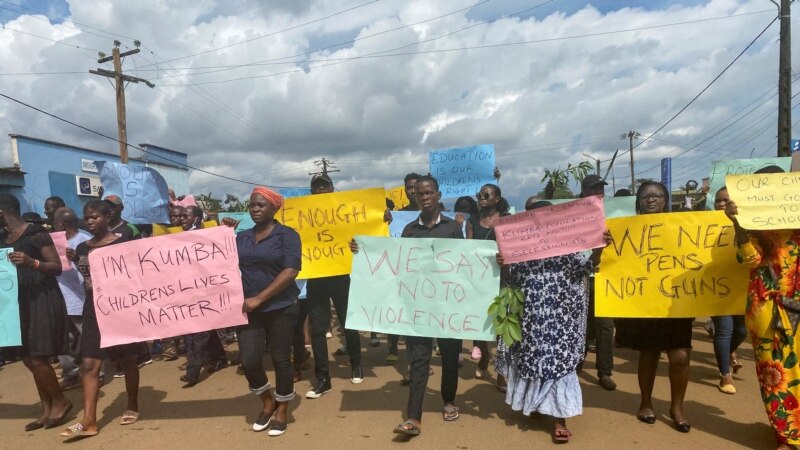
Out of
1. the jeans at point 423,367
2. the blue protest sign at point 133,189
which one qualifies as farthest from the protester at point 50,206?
the jeans at point 423,367

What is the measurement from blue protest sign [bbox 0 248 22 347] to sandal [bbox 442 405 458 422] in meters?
3.54

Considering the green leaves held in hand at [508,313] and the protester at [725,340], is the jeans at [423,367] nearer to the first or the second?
the green leaves held in hand at [508,313]

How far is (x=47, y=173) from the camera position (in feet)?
71.3

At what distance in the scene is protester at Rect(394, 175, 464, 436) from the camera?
3400 millimetres

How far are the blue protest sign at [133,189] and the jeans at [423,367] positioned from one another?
4.38 meters

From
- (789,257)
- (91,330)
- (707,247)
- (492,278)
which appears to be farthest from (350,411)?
(789,257)

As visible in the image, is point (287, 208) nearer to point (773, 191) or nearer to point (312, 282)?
point (312, 282)

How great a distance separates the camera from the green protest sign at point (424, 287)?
3418 mm

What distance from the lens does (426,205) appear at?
3.61 meters

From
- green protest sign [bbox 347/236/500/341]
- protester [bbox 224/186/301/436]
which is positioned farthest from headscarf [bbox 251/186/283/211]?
green protest sign [bbox 347/236/500/341]

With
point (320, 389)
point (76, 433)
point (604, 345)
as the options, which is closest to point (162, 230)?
point (76, 433)

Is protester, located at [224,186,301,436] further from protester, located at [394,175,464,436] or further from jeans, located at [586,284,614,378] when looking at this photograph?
jeans, located at [586,284,614,378]

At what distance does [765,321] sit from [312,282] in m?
3.58

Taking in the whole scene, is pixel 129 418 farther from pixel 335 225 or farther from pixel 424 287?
pixel 424 287
